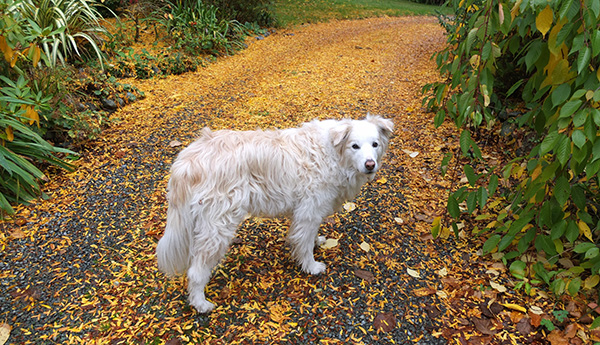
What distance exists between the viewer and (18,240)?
3.29 meters

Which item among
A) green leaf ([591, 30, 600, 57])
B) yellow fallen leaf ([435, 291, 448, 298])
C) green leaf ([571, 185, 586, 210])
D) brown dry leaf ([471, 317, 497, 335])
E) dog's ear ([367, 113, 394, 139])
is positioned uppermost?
green leaf ([591, 30, 600, 57])

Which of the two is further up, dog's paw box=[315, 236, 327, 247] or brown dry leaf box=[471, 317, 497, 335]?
brown dry leaf box=[471, 317, 497, 335]

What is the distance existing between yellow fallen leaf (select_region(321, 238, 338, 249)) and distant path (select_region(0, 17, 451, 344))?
0.29 feet

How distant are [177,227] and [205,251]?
0.30m

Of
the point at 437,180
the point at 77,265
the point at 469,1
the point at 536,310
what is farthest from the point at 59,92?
the point at 536,310

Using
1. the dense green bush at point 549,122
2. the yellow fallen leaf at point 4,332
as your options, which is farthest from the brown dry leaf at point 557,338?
the yellow fallen leaf at point 4,332

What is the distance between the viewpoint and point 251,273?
3213 mm

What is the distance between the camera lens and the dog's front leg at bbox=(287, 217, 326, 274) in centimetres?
300

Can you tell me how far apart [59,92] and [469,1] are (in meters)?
5.21

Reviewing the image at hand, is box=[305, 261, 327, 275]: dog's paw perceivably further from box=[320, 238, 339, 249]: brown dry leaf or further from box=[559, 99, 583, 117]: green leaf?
box=[559, 99, 583, 117]: green leaf

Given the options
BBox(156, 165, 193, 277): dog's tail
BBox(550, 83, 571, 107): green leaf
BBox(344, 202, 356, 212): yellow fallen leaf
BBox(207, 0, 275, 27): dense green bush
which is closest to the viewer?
BBox(550, 83, 571, 107): green leaf

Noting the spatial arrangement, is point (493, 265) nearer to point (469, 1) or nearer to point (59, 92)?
point (469, 1)

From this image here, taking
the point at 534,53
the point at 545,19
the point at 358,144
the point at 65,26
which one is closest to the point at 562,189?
the point at 534,53

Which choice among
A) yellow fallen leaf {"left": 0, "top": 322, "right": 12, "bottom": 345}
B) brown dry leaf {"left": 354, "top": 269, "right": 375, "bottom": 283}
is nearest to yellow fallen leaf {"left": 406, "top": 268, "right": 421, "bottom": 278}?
brown dry leaf {"left": 354, "top": 269, "right": 375, "bottom": 283}
